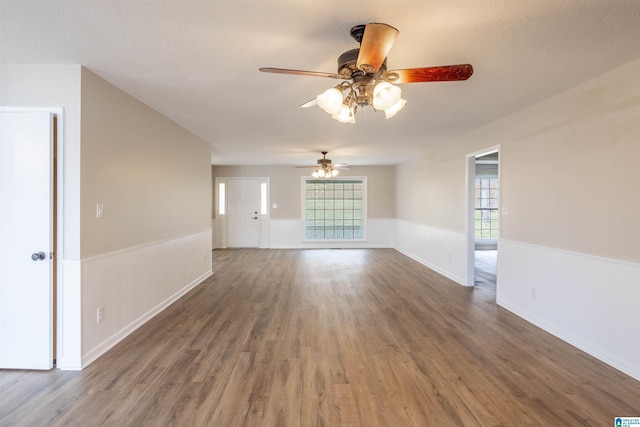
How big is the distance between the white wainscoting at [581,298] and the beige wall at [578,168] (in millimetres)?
131

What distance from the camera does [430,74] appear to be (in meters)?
1.78

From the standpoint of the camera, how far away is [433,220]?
6.17m

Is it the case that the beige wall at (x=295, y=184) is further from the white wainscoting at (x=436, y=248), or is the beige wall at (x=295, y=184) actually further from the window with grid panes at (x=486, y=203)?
the window with grid panes at (x=486, y=203)

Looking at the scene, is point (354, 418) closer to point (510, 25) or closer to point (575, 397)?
point (575, 397)

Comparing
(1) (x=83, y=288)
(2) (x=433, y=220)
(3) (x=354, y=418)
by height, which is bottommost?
(3) (x=354, y=418)

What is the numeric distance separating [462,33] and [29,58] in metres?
3.14

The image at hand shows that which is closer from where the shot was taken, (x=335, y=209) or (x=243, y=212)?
(x=243, y=212)

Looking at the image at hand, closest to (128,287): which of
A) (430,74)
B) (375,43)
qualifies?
(375,43)

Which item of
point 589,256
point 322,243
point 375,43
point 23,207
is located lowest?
point 322,243

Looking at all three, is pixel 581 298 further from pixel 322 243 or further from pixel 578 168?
pixel 322 243

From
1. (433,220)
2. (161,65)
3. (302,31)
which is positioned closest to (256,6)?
(302,31)

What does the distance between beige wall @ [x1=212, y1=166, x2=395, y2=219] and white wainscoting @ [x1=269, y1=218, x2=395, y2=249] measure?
18 centimetres

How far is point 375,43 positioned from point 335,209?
7.37m

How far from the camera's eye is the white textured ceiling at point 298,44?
169 cm
